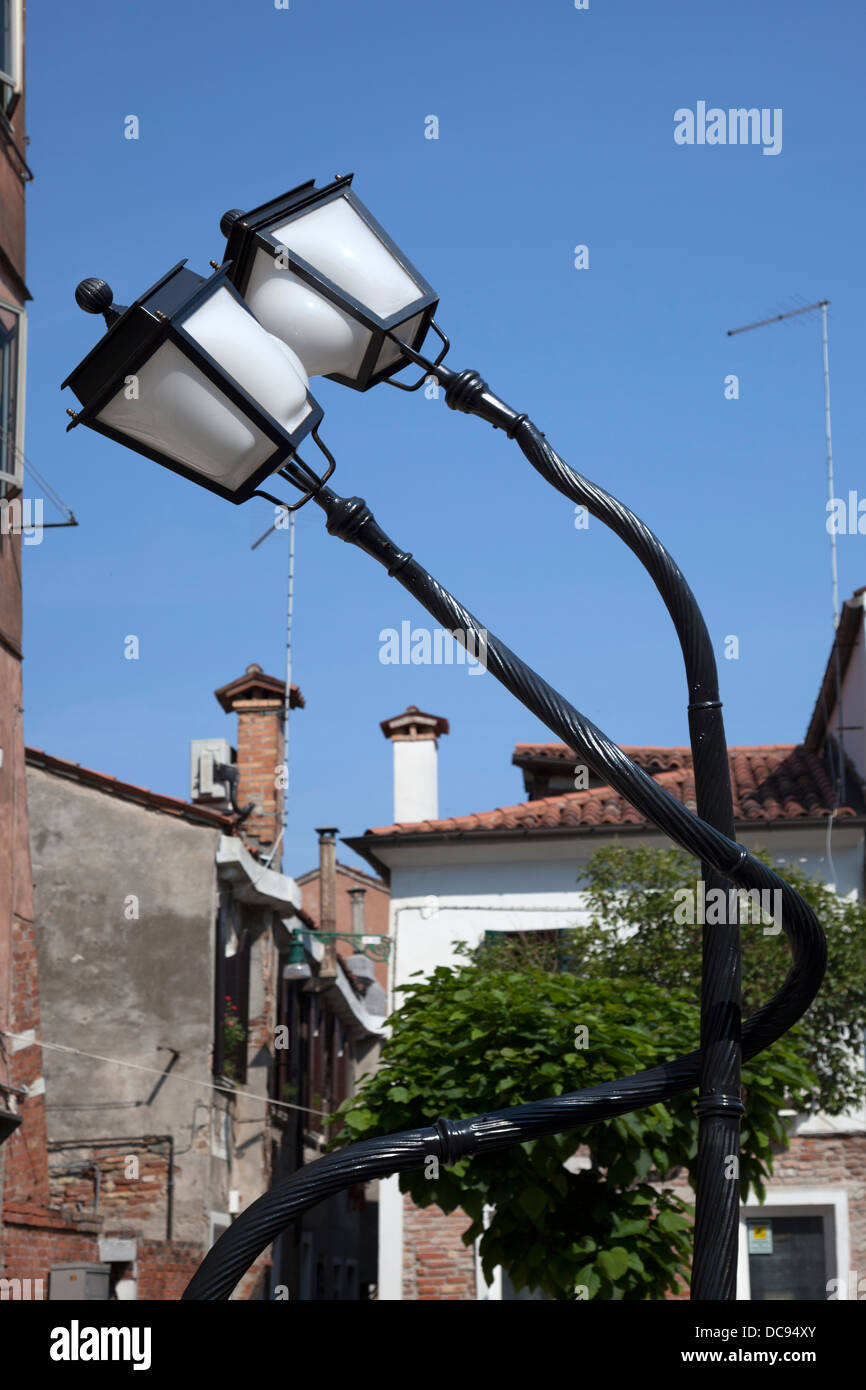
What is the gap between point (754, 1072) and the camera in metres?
10.1

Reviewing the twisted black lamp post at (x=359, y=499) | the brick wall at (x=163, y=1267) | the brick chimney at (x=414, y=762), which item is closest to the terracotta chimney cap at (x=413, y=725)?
the brick chimney at (x=414, y=762)

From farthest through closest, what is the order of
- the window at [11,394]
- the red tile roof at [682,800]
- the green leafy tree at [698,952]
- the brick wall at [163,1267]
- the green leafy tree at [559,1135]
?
the red tile roof at [682,800] → the green leafy tree at [698,952] → the brick wall at [163,1267] → the window at [11,394] → the green leafy tree at [559,1135]

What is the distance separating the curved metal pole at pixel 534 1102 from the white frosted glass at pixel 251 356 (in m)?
0.23

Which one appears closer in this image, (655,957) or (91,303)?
(91,303)

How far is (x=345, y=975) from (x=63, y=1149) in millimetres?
10714

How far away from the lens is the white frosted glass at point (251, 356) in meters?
3.03

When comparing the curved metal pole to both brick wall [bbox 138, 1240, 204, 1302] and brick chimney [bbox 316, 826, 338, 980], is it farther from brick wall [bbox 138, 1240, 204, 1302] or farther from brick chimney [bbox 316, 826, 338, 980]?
brick chimney [bbox 316, 826, 338, 980]

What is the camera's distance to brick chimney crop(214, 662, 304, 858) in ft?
77.8

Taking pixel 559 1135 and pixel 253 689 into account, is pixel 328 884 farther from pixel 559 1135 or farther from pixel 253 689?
pixel 559 1135

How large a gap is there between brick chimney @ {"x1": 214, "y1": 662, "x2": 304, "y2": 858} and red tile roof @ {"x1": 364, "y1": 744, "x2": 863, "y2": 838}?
12.6ft

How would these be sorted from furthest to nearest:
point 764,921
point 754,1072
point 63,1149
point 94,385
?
point 63,1149 → point 754,1072 → point 764,921 → point 94,385

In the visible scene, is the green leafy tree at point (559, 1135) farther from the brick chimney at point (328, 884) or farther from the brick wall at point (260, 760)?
the brick chimney at point (328, 884)
